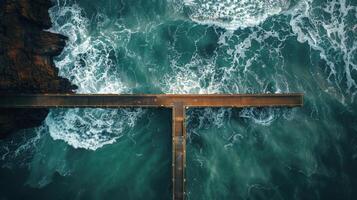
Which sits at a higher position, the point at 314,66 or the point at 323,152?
the point at 314,66

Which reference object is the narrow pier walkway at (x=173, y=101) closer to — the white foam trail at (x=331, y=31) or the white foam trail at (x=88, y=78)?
the white foam trail at (x=88, y=78)

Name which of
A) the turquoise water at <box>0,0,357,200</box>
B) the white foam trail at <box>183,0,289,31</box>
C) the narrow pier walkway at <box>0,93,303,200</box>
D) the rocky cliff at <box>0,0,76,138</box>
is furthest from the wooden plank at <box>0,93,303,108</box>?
the white foam trail at <box>183,0,289,31</box>

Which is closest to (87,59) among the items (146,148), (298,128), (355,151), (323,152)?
(146,148)

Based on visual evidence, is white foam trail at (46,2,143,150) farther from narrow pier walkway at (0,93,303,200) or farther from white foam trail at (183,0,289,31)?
white foam trail at (183,0,289,31)

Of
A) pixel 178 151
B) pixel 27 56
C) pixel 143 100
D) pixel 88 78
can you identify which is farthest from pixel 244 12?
pixel 27 56

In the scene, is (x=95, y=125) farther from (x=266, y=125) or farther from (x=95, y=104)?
(x=266, y=125)

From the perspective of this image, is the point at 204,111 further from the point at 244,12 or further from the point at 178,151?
the point at 244,12
